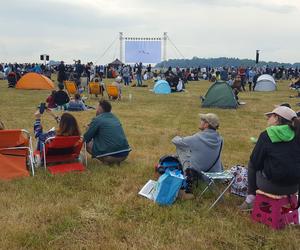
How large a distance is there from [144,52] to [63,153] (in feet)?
130

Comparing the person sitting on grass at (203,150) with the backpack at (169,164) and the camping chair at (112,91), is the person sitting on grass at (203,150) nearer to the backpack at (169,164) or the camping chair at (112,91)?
the backpack at (169,164)

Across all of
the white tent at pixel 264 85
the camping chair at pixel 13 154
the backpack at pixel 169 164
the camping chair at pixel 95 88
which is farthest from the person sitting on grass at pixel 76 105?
the white tent at pixel 264 85

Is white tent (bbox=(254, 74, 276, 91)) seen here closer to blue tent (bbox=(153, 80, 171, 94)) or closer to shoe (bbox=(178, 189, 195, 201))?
blue tent (bbox=(153, 80, 171, 94))

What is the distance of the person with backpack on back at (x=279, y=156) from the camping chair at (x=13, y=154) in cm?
353

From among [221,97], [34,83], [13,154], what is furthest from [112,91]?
[13,154]

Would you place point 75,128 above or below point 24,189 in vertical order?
above

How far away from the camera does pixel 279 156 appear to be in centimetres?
510

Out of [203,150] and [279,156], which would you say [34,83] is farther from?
[279,156]

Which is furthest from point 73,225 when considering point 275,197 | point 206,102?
point 206,102

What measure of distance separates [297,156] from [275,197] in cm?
53

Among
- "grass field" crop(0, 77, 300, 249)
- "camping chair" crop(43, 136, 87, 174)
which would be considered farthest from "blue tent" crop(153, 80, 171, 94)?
"camping chair" crop(43, 136, 87, 174)

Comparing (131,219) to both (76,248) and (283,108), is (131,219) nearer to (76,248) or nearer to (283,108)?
(76,248)

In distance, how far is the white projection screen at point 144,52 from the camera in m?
45.9

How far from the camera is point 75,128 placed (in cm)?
745
